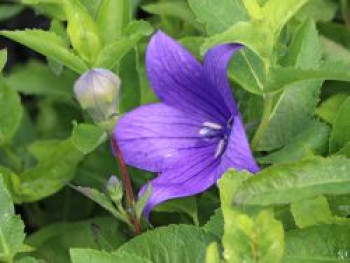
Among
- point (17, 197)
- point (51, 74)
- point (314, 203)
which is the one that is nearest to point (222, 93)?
point (314, 203)

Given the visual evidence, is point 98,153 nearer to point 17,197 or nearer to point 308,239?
point 17,197

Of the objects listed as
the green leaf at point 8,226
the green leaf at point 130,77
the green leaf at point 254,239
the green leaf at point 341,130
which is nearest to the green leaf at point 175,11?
the green leaf at point 130,77

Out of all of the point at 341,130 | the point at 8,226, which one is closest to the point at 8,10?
the point at 8,226

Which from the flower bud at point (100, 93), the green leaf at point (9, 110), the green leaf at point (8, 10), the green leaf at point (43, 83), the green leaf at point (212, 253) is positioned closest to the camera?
the green leaf at point (212, 253)

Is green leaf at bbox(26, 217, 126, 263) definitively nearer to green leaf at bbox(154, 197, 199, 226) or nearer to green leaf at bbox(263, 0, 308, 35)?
green leaf at bbox(154, 197, 199, 226)

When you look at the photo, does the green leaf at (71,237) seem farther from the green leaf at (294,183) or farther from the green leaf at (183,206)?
the green leaf at (294,183)

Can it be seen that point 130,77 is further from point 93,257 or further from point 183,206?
point 93,257

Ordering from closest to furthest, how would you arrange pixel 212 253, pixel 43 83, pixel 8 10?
pixel 212 253 → pixel 43 83 → pixel 8 10
